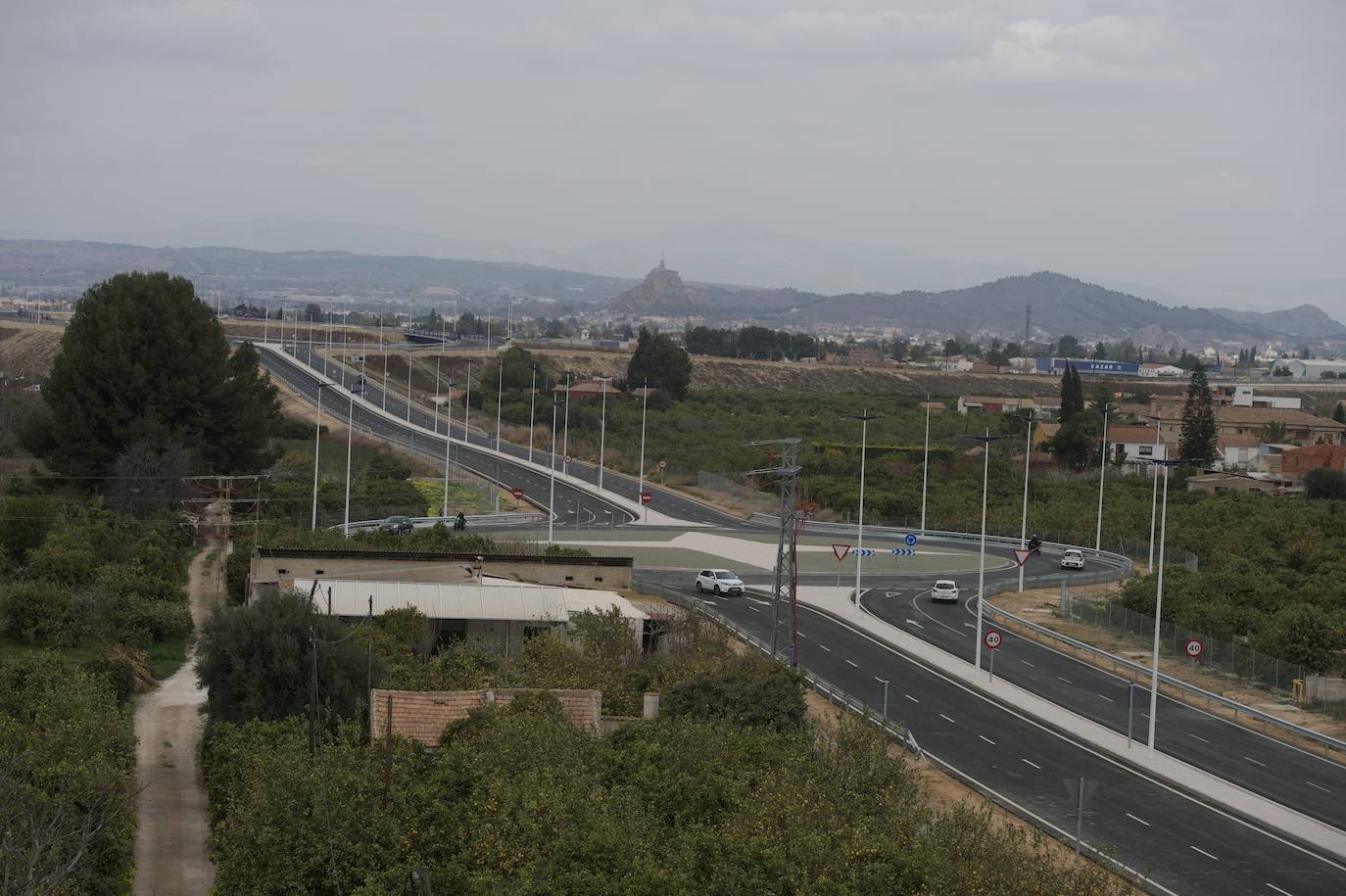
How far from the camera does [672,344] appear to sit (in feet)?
482

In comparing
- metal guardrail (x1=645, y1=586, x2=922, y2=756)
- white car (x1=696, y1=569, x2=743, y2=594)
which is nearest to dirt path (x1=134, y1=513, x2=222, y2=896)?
metal guardrail (x1=645, y1=586, x2=922, y2=756)

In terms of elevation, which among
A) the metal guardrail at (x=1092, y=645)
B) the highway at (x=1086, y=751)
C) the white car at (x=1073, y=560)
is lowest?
the highway at (x=1086, y=751)

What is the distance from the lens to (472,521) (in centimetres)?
7075

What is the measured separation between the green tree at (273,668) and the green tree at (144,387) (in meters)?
35.1

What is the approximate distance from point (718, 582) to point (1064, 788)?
24036 millimetres

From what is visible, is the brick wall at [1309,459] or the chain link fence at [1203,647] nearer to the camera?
the chain link fence at [1203,647]

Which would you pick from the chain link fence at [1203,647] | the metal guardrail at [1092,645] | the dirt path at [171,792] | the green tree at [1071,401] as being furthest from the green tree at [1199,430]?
the dirt path at [171,792]

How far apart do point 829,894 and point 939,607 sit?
36.2m

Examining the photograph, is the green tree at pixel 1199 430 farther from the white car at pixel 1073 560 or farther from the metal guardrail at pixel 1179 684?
the metal guardrail at pixel 1179 684

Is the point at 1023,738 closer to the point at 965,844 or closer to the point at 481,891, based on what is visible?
the point at 965,844

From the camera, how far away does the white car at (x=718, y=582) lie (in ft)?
183

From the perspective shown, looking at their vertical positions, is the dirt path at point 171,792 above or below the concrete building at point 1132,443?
below

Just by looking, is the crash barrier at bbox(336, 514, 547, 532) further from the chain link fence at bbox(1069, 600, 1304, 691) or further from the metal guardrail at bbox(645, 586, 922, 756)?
the chain link fence at bbox(1069, 600, 1304, 691)

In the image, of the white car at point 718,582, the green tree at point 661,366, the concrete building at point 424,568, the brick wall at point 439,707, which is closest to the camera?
the brick wall at point 439,707
